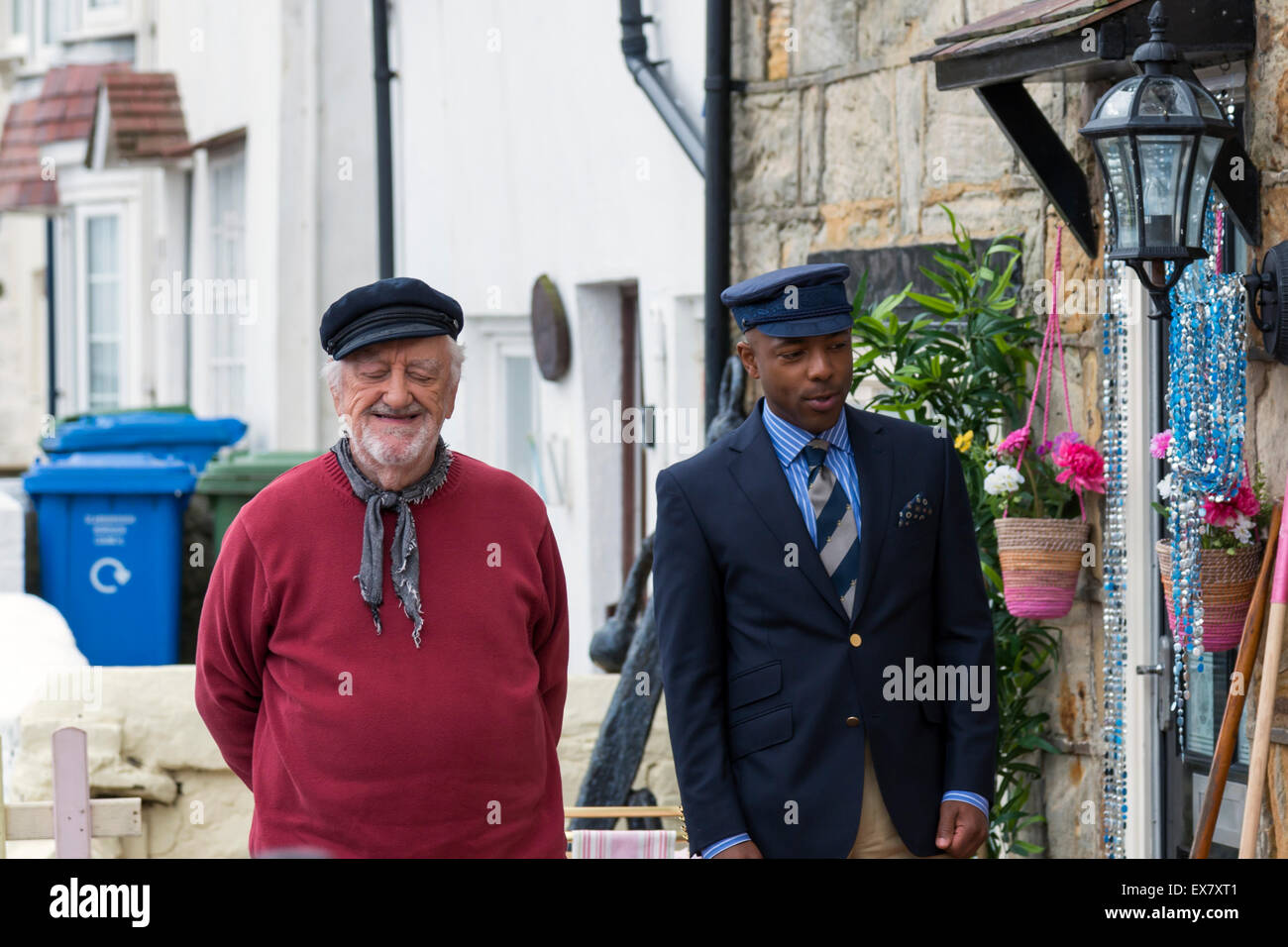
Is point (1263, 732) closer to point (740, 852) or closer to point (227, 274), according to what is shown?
point (740, 852)

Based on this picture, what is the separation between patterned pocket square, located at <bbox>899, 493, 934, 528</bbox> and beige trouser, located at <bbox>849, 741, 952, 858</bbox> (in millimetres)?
379

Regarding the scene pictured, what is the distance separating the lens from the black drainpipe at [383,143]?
10055mm

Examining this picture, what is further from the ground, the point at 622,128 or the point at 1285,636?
the point at 622,128

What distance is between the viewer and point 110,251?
48.2 ft

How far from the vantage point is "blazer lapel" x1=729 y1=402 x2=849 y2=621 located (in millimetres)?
3324

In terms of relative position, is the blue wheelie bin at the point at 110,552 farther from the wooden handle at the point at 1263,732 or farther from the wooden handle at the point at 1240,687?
the wooden handle at the point at 1263,732

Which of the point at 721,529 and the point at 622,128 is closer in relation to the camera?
the point at 721,529

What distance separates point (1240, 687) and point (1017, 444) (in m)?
1.11

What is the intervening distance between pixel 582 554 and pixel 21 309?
13.5 meters

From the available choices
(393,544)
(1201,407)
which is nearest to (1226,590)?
(1201,407)

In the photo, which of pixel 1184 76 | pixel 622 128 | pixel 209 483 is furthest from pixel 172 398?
pixel 1184 76

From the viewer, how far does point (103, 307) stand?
1495 centimetres

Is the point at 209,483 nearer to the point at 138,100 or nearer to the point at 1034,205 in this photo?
the point at 138,100
